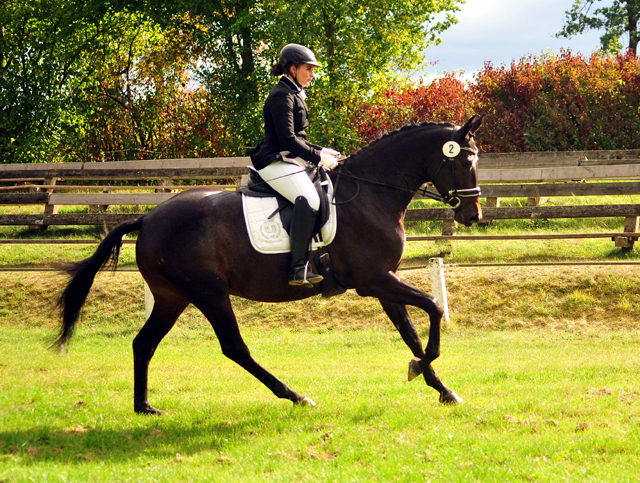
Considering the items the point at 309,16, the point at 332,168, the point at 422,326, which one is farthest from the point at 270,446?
the point at 309,16

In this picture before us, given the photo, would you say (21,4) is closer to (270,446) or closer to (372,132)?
(372,132)

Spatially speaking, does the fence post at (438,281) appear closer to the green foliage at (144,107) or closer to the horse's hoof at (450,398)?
the horse's hoof at (450,398)

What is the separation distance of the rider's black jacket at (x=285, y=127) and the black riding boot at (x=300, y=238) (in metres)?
0.53

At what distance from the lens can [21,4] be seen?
Answer: 1007 inches

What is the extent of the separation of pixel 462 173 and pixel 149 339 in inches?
148

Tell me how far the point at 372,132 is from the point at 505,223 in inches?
408

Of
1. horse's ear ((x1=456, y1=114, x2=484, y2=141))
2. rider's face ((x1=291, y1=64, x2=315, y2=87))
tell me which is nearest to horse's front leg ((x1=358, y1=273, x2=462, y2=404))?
horse's ear ((x1=456, y1=114, x2=484, y2=141))

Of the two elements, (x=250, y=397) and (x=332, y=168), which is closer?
(x=332, y=168)

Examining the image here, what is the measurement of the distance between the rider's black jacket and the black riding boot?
1.75ft

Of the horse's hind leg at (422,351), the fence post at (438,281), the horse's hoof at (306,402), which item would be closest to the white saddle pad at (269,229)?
the horse's hind leg at (422,351)

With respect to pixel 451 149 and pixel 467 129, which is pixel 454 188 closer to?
pixel 451 149

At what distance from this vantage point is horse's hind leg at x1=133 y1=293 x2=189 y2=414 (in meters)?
7.24

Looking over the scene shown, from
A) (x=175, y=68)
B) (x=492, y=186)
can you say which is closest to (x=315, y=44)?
(x=175, y=68)

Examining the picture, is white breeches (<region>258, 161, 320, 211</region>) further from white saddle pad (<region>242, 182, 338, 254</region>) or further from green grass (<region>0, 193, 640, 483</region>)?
green grass (<region>0, 193, 640, 483</region>)
